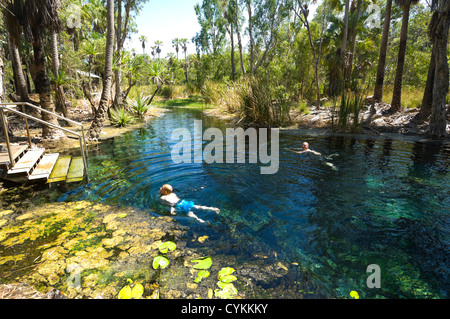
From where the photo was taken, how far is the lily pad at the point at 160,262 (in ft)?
10.1

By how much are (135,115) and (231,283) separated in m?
16.3

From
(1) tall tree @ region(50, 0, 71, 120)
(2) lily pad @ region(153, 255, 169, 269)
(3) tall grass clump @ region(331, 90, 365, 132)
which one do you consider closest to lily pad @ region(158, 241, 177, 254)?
(2) lily pad @ region(153, 255, 169, 269)

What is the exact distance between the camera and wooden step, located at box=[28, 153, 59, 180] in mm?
5484

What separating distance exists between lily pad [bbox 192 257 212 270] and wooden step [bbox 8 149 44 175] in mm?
4699

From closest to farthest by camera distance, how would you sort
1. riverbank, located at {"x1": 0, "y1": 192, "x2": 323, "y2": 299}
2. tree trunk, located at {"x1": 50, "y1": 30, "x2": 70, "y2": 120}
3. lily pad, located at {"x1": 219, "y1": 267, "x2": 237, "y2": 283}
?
1. riverbank, located at {"x1": 0, "y1": 192, "x2": 323, "y2": 299}
2. lily pad, located at {"x1": 219, "y1": 267, "x2": 237, "y2": 283}
3. tree trunk, located at {"x1": 50, "y1": 30, "x2": 70, "y2": 120}

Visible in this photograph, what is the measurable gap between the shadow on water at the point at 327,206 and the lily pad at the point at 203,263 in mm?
329

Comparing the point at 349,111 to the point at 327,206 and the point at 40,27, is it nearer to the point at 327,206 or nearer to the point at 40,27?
the point at 327,206

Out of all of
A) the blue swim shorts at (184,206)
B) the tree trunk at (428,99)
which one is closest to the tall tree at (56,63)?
the blue swim shorts at (184,206)

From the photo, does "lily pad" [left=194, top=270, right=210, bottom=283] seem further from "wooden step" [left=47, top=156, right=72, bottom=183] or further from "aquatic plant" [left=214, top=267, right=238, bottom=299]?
"wooden step" [left=47, top=156, right=72, bottom=183]

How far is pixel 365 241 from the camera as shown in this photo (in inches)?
141

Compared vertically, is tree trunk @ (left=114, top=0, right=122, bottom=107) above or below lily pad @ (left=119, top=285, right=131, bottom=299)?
above

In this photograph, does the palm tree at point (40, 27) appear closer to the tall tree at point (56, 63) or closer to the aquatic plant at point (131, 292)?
the tall tree at point (56, 63)

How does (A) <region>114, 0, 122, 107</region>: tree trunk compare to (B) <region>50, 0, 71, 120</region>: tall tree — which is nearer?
(B) <region>50, 0, 71, 120</region>: tall tree
